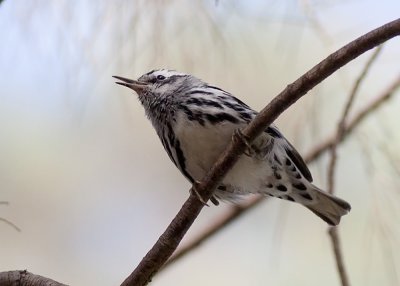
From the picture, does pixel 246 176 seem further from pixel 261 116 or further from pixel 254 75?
pixel 261 116

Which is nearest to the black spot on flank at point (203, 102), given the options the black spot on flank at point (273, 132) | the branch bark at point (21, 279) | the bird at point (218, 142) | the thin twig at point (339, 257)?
the bird at point (218, 142)

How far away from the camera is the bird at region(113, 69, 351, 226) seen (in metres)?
1.67

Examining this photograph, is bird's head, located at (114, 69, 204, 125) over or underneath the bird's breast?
over

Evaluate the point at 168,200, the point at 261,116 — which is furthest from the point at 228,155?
the point at 168,200

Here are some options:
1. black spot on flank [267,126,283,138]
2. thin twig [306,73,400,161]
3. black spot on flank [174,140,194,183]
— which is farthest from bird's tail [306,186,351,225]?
black spot on flank [174,140,194,183]

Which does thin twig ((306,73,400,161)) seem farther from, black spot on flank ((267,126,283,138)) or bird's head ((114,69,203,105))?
bird's head ((114,69,203,105))

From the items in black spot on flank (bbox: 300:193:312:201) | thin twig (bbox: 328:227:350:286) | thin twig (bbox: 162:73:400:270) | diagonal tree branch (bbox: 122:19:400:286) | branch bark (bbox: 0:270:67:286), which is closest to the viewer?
diagonal tree branch (bbox: 122:19:400:286)

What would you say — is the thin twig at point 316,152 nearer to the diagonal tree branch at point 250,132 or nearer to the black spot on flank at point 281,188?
the black spot on flank at point 281,188

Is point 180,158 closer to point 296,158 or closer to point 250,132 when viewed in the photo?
point 296,158

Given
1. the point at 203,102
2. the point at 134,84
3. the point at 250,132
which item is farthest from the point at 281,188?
the point at 250,132

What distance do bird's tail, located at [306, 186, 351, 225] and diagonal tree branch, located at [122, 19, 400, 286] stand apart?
568 mm

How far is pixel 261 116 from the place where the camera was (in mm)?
1249

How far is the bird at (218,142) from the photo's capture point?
5.49ft

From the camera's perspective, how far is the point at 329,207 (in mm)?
1878
